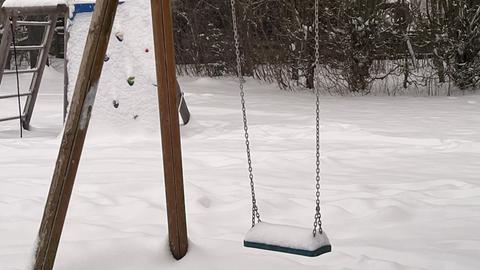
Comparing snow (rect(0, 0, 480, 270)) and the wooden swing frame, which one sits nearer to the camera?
the wooden swing frame

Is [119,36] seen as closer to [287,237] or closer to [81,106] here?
[81,106]

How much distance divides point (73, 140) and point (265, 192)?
5.40 feet

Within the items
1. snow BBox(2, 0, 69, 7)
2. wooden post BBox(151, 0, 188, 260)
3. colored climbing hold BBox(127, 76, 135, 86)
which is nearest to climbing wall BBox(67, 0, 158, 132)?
colored climbing hold BBox(127, 76, 135, 86)

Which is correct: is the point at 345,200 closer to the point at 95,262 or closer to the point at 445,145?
the point at 95,262

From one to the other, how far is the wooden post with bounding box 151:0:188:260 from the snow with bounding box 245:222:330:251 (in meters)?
0.32

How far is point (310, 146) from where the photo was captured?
532 cm

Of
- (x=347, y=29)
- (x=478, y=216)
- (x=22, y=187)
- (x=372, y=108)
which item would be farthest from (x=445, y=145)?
(x=347, y=29)

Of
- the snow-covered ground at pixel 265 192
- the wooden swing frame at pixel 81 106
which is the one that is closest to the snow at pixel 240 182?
the snow-covered ground at pixel 265 192

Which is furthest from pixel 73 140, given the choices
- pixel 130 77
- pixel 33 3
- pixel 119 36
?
pixel 33 3

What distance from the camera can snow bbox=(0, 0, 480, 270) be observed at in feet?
8.32

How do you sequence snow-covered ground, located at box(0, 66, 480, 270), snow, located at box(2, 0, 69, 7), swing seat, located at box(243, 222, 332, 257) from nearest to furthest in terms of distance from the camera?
swing seat, located at box(243, 222, 332, 257) < snow-covered ground, located at box(0, 66, 480, 270) < snow, located at box(2, 0, 69, 7)

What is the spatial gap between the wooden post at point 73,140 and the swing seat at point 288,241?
0.67 metres

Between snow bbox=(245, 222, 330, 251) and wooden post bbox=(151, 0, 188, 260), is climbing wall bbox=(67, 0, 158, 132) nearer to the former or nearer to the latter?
wooden post bbox=(151, 0, 188, 260)

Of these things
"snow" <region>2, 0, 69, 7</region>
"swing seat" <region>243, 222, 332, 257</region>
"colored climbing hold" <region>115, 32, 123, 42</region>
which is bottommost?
"swing seat" <region>243, 222, 332, 257</region>
